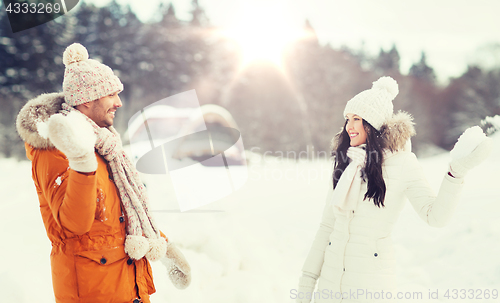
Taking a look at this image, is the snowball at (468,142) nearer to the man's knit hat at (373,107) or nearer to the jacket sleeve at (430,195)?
the jacket sleeve at (430,195)

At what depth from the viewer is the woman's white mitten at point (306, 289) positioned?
235cm

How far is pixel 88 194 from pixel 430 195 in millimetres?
1901

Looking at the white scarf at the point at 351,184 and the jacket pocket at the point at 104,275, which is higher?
the white scarf at the point at 351,184

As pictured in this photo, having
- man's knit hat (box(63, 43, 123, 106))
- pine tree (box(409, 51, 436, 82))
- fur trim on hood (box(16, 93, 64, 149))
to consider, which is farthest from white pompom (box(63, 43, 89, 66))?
Answer: pine tree (box(409, 51, 436, 82))

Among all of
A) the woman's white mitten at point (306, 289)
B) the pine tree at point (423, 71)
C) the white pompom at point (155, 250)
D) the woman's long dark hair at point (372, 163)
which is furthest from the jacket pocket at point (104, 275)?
the pine tree at point (423, 71)

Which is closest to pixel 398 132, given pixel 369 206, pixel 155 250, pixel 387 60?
pixel 369 206

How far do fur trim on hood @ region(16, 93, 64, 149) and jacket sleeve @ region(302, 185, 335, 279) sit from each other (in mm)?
1773

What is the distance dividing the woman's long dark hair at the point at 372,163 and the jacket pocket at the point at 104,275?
4.96ft

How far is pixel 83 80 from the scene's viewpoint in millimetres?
1973

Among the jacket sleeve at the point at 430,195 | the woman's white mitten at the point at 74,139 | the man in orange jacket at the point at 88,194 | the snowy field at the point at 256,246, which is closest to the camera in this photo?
the woman's white mitten at the point at 74,139

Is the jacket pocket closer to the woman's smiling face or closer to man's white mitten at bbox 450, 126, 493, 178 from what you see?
the woman's smiling face

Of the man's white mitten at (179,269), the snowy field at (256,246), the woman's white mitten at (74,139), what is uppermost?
the woman's white mitten at (74,139)

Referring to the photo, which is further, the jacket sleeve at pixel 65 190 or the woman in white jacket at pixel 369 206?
the woman in white jacket at pixel 369 206

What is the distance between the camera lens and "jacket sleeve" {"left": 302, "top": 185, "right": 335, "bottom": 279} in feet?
7.85
